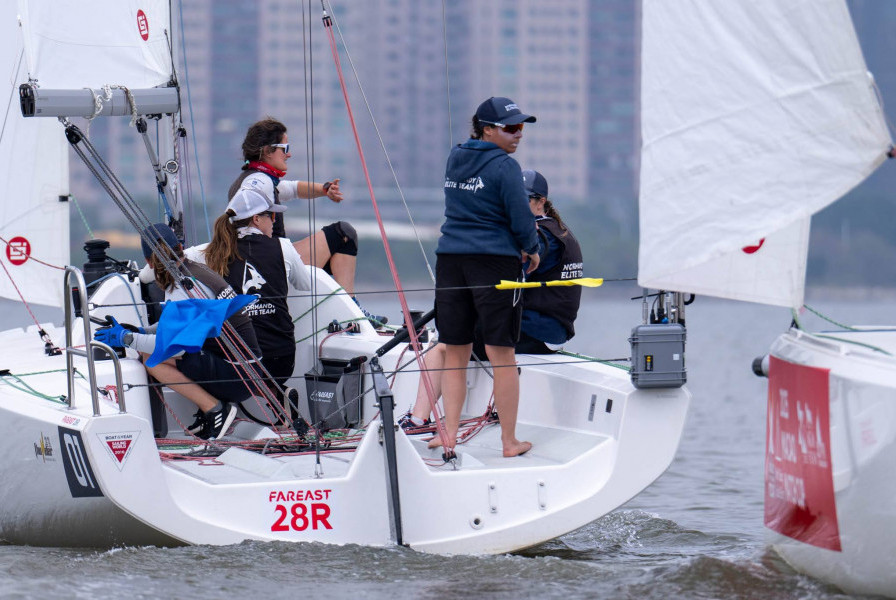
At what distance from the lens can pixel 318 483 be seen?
4.38 m

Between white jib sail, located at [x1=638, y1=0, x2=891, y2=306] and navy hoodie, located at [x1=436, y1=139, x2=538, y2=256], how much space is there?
57cm

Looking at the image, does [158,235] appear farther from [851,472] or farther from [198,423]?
[851,472]

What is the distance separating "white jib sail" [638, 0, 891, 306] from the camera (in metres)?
3.71

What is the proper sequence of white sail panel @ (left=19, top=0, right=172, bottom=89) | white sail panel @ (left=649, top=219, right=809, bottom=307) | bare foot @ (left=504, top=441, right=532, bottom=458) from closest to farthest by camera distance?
white sail panel @ (left=649, top=219, right=809, bottom=307) → bare foot @ (left=504, top=441, right=532, bottom=458) → white sail panel @ (left=19, top=0, right=172, bottom=89)

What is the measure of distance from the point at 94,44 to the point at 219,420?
5.26 ft

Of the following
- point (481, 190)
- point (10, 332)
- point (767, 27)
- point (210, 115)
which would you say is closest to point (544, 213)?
point (481, 190)

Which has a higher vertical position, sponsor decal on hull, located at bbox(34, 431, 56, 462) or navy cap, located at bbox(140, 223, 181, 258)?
navy cap, located at bbox(140, 223, 181, 258)

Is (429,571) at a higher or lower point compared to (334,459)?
lower

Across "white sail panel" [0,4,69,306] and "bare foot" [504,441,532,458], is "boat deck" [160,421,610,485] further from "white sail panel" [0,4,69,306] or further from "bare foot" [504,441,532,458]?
"white sail panel" [0,4,69,306]

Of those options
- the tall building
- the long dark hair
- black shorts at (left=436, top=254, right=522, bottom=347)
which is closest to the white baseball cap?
the long dark hair

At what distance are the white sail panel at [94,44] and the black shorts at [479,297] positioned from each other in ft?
5.82

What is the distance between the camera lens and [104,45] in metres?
5.75

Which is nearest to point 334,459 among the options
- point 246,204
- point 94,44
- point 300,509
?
point 300,509

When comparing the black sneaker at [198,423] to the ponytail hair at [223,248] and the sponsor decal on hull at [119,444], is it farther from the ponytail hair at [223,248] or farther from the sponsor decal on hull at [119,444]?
the sponsor decal on hull at [119,444]
